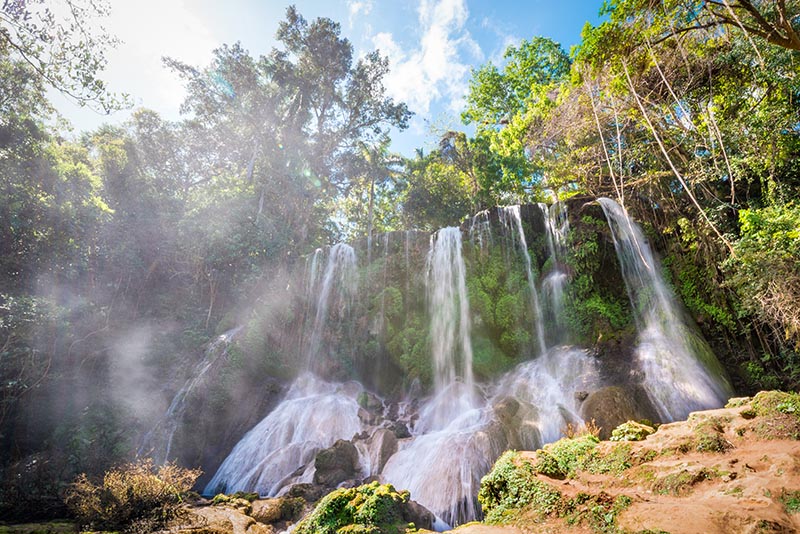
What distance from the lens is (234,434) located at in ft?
39.1

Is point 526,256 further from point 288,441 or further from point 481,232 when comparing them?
point 288,441

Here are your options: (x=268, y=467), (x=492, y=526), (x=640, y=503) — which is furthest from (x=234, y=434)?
(x=640, y=503)

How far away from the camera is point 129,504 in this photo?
19.7 ft

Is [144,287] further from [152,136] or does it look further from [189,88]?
[189,88]

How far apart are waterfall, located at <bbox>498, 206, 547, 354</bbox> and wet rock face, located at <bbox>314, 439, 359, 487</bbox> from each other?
760 centimetres

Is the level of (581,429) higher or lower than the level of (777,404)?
lower

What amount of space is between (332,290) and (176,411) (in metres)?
7.76

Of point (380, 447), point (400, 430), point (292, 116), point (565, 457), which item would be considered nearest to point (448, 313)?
point (400, 430)

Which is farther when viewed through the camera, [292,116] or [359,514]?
[292,116]

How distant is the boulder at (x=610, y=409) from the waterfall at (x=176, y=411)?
1171 centimetres

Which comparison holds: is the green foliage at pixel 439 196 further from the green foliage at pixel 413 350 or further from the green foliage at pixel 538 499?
the green foliage at pixel 538 499

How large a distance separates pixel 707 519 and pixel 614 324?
9848 millimetres

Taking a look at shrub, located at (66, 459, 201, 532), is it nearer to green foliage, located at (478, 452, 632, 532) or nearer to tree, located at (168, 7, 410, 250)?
green foliage, located at (478, 452, 632, 532)

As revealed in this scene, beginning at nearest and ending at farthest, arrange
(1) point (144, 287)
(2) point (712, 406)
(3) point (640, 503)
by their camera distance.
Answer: (3) point (640, 503)
(2) point (712, 406)
(1) point (144, 287)
